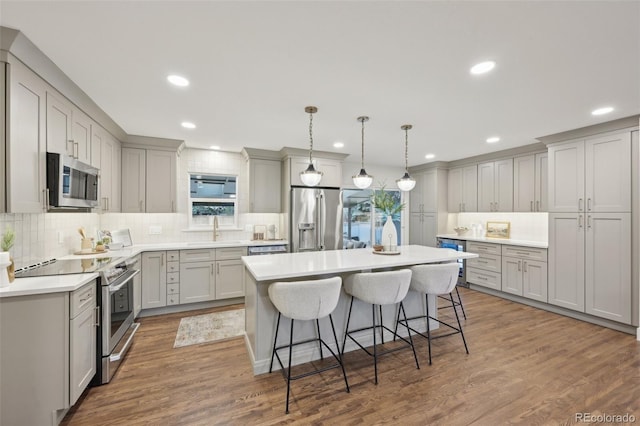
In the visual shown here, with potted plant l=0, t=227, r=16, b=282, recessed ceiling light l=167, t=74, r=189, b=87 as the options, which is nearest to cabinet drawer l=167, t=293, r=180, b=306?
potted plant l=0, t=227, r=16, b=282

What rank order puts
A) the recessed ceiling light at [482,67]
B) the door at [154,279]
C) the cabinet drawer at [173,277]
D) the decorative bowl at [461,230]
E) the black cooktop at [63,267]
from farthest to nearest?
1. the decorative bowl at [461,230]
2. the cabinet drawer at [173,277]
3. the door at [154,279]
4. the black cooktop at [63,267]
5. the recessed ceiling light at [482,67]

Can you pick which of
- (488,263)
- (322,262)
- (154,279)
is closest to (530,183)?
(488,263)

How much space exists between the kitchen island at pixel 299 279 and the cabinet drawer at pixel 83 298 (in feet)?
3.81

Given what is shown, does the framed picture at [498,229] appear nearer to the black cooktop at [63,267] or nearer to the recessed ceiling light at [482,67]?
the recessed ceiling light at [482,67]

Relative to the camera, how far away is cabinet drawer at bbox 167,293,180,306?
379cm

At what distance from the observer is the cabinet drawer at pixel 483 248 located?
182 inches

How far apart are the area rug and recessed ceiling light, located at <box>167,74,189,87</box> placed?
256cm

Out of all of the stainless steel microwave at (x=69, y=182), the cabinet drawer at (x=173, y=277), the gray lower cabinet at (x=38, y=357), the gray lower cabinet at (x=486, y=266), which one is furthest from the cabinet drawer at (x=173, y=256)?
the gray lower cabinet at (x=486, y=266)

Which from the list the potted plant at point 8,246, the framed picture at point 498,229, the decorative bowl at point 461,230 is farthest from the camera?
the decorative bowl at point 461,230

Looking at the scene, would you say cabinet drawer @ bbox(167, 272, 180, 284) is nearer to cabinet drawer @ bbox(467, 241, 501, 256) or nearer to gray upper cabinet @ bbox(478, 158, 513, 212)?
cabinet drawer @ bbox(467, 241, 501, 256)

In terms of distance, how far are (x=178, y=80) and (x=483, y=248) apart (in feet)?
16.6

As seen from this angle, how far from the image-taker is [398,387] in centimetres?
219

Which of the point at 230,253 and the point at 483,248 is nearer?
the point at 230,253

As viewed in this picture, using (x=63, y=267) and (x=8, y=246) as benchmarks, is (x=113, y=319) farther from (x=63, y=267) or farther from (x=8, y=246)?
(x=8, y=246)
